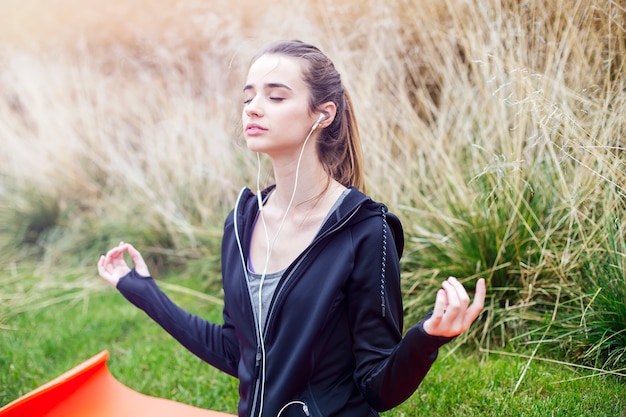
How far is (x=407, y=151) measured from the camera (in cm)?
372

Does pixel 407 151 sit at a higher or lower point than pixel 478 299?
lower

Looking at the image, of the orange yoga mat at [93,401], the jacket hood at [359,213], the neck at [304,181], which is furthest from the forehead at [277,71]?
the orange yoga mat at [93,401]

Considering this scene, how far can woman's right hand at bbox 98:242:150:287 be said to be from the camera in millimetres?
2404

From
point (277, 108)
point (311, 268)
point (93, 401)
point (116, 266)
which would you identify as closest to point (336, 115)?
point (277, 108)

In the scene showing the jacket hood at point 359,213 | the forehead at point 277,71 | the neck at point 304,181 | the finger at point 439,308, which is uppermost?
the forehead at point 277,71

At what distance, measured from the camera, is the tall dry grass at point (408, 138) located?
285 cm

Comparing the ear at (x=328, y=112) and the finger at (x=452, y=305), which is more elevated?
the ear at (x=328, y=112)

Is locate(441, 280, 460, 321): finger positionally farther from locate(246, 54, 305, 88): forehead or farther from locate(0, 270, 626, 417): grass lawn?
locate(0, 270, 626, 417): grass lawn

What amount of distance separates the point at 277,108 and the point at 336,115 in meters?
0.26

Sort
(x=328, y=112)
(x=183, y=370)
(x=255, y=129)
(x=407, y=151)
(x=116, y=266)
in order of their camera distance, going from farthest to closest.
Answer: (x=407, y=151)
(x=183, y=370)
(x=116, y=266)
(x=328, y=112)
(x=255, y=129)

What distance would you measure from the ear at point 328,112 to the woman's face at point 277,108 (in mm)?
43

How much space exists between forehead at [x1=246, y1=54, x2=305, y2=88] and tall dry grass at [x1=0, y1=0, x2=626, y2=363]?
568 millimetres

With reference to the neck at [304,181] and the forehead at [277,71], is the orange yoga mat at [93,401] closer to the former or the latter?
the neck at [304,181]

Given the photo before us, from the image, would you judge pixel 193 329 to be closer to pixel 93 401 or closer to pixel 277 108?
pixel 93 401
